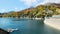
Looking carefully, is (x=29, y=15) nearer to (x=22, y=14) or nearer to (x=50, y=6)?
(x=22, y=14)

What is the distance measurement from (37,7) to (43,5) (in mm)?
3133

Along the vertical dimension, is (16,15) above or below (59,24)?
below

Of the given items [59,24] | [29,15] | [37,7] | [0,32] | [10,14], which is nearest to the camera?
[0,32]

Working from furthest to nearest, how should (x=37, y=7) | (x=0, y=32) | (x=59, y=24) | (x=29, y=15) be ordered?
1. (x=37, y=7)
2. (x=29, y=15)
3. (x=59, y=24)
4. (x=0, y=32)

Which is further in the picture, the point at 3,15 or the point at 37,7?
the point at 3,15

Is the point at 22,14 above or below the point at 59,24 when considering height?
below

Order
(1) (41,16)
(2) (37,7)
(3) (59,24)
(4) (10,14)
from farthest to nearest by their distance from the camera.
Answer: (4) (10,14)
(2) (37,7)
(1) (41,16)
(3) (59,24)

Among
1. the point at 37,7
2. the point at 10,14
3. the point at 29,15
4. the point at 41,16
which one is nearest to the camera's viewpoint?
the point at 41,16

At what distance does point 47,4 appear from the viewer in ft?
245

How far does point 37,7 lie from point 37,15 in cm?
1465

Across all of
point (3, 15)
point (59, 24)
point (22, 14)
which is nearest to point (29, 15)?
point (22, 14)

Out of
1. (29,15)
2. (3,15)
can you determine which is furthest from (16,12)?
(29,15)

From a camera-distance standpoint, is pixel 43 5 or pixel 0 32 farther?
pixel 43 5

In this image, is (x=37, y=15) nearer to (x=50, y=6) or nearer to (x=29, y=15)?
(x=29, y=15)
